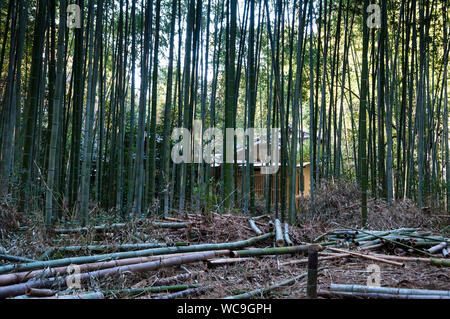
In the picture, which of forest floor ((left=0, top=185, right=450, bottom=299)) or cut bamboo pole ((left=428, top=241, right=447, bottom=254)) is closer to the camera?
forest floor ((left=0, top=185, right=450, bottom=299))

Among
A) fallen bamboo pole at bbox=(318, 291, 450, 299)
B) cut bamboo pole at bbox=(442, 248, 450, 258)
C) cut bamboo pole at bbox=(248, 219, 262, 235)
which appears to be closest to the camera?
fallen bamboo pole at bbox=(318, 291, 450, 299)

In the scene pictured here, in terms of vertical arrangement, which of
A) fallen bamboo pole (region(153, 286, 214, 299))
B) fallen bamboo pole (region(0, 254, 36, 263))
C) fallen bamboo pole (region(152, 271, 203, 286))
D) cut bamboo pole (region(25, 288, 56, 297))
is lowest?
fallen bamboo pole (region(153, 286, 214, 299))

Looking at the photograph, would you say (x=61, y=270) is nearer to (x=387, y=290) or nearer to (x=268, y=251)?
(x=268, y=251)

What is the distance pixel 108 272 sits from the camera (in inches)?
77.9

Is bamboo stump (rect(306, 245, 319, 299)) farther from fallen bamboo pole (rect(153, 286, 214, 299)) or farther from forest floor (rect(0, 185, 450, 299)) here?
fallen bamboo pole (rect(153, 286, 214, 299))

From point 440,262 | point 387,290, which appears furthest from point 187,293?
point 440,262

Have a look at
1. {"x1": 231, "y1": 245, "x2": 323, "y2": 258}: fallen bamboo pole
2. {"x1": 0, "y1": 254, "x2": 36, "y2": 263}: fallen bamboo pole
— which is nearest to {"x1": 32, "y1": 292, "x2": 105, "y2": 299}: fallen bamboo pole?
{"x1": 0, "y1": 254, "x2": 36, "y2": 263}: fallen bamboo pole

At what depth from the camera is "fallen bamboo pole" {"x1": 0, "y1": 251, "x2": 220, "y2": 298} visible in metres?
1.72

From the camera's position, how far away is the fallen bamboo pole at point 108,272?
5.64 feet

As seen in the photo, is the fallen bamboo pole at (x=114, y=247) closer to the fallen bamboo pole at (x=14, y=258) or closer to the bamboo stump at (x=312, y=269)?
the fallen bamboo pole at (x=14, y=258)

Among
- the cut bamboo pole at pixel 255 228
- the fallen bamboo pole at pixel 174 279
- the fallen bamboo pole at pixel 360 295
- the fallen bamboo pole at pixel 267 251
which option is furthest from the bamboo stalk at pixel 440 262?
the fallen bamboo pole at pixel 174 279

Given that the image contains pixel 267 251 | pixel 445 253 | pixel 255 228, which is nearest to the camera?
pixel 267 251
